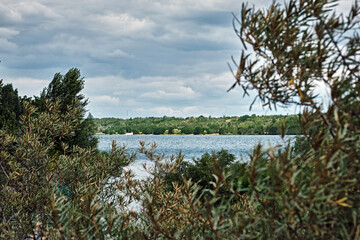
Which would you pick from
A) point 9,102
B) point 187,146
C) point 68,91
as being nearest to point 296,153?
point 68,91

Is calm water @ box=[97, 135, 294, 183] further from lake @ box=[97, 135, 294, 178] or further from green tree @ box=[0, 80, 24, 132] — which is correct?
green tree @ box=[0, 80, 24, 132]

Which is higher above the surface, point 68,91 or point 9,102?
point 68,91

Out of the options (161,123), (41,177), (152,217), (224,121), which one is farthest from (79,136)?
(161,123)

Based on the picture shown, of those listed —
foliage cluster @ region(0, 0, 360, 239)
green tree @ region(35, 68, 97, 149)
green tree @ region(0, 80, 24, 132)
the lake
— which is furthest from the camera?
green tree @ region(35, 68, 97, 149)

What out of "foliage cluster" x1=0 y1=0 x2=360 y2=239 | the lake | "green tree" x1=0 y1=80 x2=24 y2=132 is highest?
"green tree" x1=0 y1=80 x2=24 y2=132

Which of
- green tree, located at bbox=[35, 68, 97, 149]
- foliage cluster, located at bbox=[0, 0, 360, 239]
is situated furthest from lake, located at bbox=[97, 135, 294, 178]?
green tree, located at bbox=[35, 68, 97, 149]

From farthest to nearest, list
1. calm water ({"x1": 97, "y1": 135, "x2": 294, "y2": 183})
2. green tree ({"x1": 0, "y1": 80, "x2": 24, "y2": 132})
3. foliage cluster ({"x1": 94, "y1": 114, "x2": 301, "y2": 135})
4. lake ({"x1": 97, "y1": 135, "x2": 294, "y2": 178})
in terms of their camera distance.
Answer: foliage cluster ({"x1": 94, "y1": 114, "x2": 301, "y2": 135}), green tree ({"x1": 0, "y1": 80, "x2": 24, "y2": 132}), lake ({"x1": 97, "y1": 135, "x2": 294, "y2": 178}), calm water ({"x1": 97, "y1": 135, "x2": 294, "y2": 183})

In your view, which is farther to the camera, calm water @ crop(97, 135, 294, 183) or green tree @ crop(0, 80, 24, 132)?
green tree @ crop(0, 80, 24, 132)

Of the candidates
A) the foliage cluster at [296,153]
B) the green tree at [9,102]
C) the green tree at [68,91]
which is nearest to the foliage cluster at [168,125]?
the green tree at [68,91]

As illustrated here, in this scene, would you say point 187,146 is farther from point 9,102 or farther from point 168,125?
point 9,102

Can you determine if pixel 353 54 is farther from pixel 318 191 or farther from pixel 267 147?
pixel 318 191

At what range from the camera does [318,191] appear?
1.64 m

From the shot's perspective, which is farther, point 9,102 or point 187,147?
point 187,147

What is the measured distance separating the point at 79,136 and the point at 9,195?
9544 millimetres
